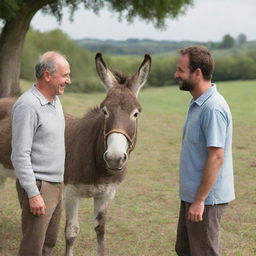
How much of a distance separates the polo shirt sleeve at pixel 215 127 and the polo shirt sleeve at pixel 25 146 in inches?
50.5

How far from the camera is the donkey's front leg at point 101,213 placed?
18.0 ft

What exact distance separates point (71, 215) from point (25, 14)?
13.7 meters

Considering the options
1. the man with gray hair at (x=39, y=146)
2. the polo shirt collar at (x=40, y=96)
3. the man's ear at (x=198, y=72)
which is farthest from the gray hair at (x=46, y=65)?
the man's ear at (x=198, y=72)

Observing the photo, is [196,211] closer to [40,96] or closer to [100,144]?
[40,96]

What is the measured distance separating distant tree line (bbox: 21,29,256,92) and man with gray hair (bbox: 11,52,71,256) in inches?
1359


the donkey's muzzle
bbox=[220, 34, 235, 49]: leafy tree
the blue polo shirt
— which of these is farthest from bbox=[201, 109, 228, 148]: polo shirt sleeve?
bbox=[220, 34, 235, 49]: leafy tree

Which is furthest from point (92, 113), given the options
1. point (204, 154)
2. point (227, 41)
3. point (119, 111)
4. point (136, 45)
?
point (227, 41)

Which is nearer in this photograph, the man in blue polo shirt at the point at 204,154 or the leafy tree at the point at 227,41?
the man in blue polo shirt at the point at 204,154

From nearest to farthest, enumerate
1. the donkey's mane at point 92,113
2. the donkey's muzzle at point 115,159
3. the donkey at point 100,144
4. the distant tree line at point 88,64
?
the donkey's muzzle at point 115,159 < the donkey at point 100,144 < the donkey's mane at point 92,113 < the distant tree line at point 88,64

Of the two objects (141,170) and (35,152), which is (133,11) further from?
(35,152)

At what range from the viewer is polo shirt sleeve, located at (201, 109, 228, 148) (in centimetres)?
344

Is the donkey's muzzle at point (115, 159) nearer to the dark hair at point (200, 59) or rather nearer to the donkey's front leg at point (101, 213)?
the dark hair at point (200, 59)

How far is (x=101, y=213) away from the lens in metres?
5.67

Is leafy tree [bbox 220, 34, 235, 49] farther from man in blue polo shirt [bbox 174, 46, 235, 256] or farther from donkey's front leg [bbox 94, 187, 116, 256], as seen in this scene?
man in blue polo shirt [bbox 174, 46, 235, 256]
